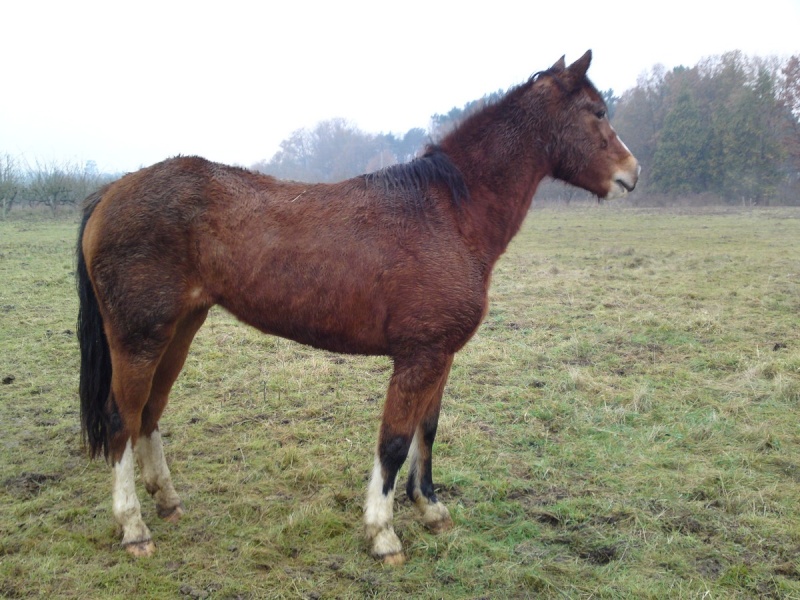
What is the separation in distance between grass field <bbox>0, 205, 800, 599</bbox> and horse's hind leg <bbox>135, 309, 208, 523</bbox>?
0.45 feet

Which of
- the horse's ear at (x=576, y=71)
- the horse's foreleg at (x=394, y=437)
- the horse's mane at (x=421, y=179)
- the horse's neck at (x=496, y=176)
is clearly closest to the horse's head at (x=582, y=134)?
the horse's ear at (x=576, y=71)

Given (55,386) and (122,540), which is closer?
(122,540)

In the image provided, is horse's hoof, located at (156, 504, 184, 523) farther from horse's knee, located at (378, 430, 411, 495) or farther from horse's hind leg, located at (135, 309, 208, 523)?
horse's knee, located at (378, 430, 411, 495)

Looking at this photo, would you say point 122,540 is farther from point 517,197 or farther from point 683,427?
point 683,427

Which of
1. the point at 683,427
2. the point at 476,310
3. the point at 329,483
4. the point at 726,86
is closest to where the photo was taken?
the point at 476,310

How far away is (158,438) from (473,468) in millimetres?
2145

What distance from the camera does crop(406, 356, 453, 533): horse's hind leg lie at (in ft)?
11.0

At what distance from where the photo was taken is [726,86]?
1582 inches

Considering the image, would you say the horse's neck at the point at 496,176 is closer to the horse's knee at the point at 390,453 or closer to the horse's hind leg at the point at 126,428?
the horse's knee at the point at 390,453

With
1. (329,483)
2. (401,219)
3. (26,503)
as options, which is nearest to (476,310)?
(401,219)

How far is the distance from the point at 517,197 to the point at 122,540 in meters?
3.03

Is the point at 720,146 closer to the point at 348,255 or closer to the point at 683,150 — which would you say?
the point at 683,150

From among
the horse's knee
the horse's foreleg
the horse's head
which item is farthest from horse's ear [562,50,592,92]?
A: the horse's knee

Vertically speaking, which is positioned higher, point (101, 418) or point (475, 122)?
point (475, 122)
